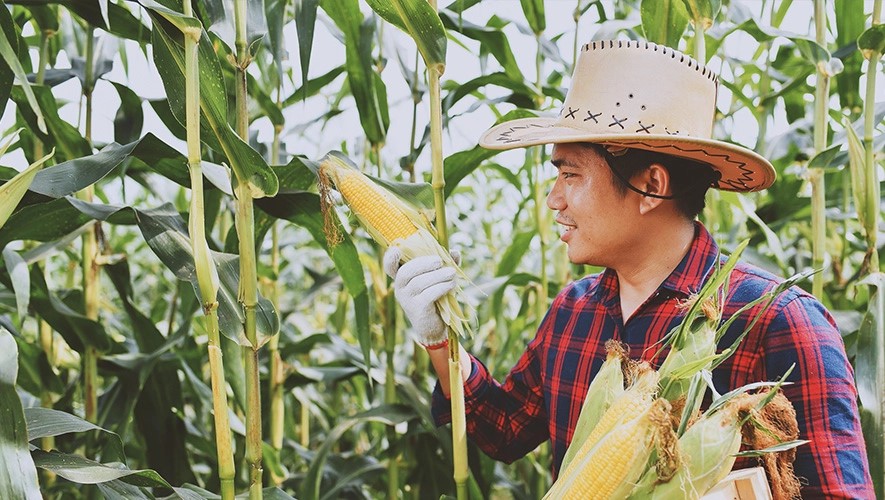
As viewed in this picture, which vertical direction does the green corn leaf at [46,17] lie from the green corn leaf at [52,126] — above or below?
above

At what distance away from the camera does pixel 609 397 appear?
1341mm

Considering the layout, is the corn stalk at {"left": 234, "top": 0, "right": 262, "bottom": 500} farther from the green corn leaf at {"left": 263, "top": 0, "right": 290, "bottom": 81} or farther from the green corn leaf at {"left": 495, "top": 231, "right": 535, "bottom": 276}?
the green corn leaf at {"left": 495, "top": 231, "right": 535, "bottom": 276}

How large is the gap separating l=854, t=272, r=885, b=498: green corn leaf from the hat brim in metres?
0.41

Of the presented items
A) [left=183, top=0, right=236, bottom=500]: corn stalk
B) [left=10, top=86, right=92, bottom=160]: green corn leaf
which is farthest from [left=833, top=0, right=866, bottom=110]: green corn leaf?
[left=10, top=86, right=92, bottom=160]: green corn leaf

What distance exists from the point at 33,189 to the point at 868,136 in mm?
1843

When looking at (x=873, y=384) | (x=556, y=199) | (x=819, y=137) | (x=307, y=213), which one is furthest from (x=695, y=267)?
(x=307, y=213)

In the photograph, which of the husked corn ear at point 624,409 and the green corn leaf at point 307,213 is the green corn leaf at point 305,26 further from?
the husked corn ear at point 624,409

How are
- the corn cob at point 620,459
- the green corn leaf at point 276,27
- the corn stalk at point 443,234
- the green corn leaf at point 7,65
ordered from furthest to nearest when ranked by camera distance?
the green corn leaf at point 276,27
the corn stalk at point 443,234
the green corn leaf at point 7,65
the corn cob at point 620,459

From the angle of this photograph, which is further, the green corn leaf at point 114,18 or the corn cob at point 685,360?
the green corn leaf at point 114,18

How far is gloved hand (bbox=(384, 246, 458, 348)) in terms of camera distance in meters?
1.58

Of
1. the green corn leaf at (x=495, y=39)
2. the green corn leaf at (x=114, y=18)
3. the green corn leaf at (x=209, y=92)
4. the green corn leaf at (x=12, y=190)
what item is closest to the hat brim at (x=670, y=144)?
the green corn leaf at (x=495, y=39)

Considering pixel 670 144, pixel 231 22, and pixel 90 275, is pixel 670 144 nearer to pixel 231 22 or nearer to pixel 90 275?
pixel 231 22

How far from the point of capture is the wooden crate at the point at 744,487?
3.90ft

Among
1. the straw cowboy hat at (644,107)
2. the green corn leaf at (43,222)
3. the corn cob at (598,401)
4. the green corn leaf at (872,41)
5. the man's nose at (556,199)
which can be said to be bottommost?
the corn cob at (598,401)
